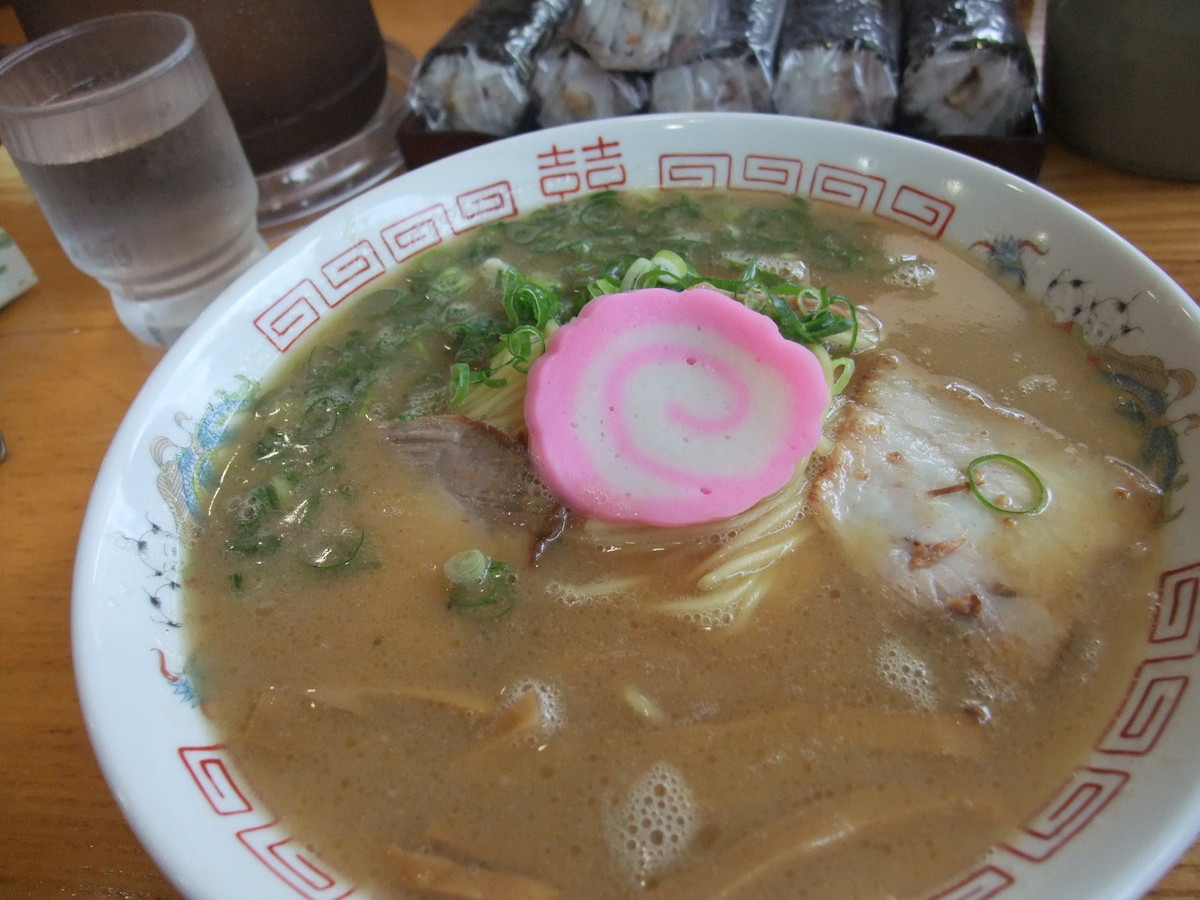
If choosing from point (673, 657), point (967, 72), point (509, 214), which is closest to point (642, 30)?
point (509, 214)

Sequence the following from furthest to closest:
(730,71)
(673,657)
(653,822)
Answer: (730,71), (673,657), (653,822)

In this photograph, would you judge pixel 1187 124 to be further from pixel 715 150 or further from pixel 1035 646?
pixel 1035 646

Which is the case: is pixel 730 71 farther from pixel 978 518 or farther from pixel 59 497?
pixel 59 497

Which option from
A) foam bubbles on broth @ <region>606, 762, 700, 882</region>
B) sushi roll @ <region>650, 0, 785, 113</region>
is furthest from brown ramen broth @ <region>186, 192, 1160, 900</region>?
sushi roll @ <region>650, 0, 785, 113</region>

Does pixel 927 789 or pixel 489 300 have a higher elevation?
pixel 489 300

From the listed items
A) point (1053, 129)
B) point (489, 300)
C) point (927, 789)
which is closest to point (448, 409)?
point (489, 300)
